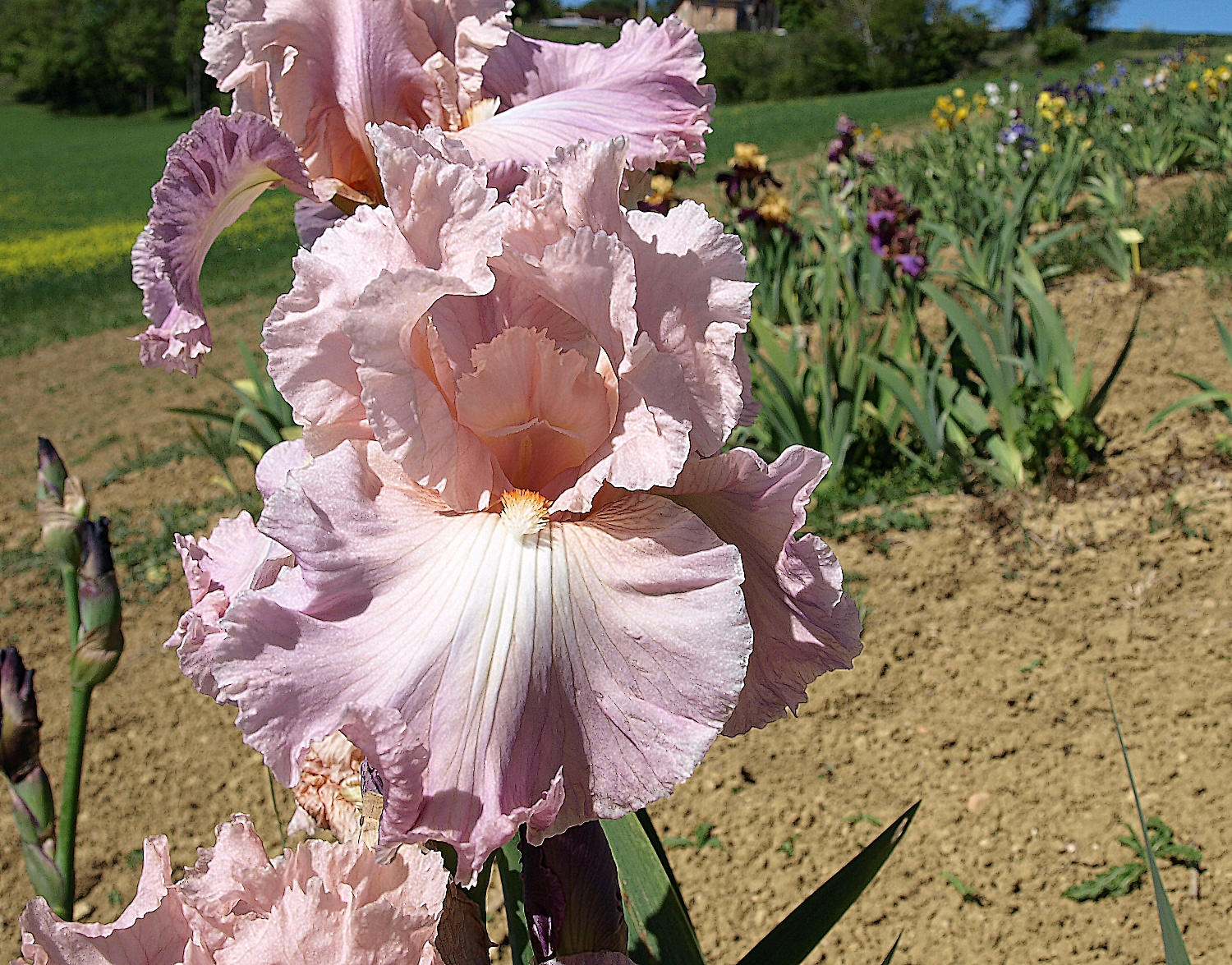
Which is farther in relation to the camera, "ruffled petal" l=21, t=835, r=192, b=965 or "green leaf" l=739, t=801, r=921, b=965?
"green leaf" l=739, t=801, r=921, b=965

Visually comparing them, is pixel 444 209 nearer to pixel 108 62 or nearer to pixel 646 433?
pixel 646 433

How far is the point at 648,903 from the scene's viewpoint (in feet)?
Answer: 3.26

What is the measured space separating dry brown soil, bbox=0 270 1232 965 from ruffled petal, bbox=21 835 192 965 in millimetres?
1485

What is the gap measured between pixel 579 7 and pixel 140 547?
73.8m

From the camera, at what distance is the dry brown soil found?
1941 mm

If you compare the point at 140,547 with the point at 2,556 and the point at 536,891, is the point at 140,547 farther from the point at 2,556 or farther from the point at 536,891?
the point at 536,891

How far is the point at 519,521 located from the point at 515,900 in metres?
0.41

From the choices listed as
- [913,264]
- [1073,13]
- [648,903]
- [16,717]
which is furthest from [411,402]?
[1073,13]

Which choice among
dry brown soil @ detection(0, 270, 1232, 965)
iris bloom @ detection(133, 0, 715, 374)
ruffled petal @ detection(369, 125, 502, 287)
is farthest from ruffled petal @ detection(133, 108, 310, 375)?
dry brown soil @ detection(0, 270, 1232, 965)

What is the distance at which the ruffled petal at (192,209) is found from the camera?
82 cm

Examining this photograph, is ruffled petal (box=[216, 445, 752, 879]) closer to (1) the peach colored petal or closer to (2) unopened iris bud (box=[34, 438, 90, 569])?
(1) the peach colored petal

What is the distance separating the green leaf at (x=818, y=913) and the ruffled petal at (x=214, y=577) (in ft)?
1.83

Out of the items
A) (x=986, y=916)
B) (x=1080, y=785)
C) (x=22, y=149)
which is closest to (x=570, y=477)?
(x=986, y=916)

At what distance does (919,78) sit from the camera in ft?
123
